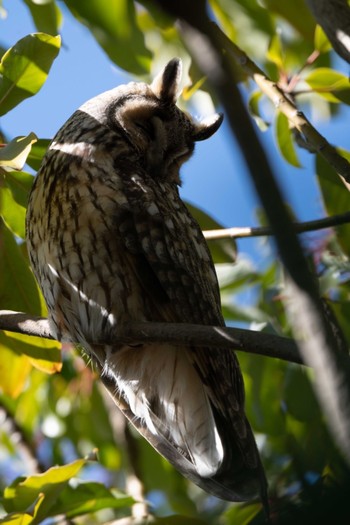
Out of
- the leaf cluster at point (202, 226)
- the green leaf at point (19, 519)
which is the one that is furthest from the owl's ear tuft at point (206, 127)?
the green leaf at point (19, 519)

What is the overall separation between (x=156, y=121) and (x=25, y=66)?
0.58 metres

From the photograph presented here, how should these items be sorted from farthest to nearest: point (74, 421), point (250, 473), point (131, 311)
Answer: point (74, 421), point (131, 311), point (250, 473)

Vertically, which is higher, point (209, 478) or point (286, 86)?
point (286, 86)

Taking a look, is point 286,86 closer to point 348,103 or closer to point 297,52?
point 348,103

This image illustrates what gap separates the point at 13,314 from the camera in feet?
6.95

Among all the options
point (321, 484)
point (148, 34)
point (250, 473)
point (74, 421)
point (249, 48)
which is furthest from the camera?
point (74, 421)

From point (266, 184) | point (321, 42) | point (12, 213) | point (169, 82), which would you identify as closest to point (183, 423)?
point (12, 213)

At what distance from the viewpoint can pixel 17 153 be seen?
6.08 feet

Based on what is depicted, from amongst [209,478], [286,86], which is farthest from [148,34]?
[209,478]

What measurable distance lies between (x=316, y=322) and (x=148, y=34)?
2.64 metres

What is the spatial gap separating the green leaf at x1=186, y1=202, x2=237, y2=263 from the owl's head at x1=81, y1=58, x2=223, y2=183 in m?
0.17

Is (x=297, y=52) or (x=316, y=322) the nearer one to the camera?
(x=316, y=322)

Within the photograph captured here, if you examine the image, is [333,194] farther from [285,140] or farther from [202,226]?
[202,226]

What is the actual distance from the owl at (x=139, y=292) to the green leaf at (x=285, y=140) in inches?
19.3
